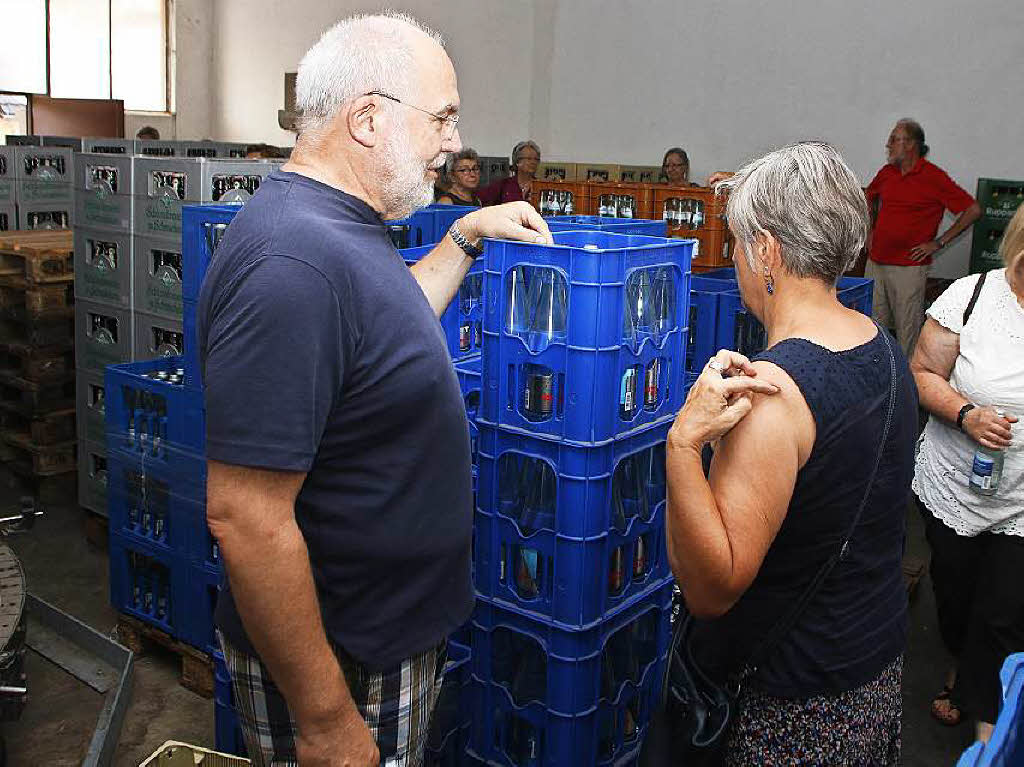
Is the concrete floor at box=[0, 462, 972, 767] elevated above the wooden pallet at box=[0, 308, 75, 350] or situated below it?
below

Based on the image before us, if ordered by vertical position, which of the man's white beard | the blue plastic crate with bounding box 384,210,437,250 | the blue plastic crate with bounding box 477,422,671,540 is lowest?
the blue plastic crate with bounding box 477,422,671,540

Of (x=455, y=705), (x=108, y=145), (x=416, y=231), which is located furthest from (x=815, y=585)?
(x=108, y=145)

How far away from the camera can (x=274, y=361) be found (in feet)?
4.60

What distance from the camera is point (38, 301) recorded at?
5449 mm

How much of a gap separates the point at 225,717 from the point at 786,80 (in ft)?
28.2

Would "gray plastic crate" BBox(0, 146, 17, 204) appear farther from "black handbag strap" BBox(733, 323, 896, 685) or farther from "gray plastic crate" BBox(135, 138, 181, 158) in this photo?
"black handbag strap" BBox(733, 323, 896, 685)

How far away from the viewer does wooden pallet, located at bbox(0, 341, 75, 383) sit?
554 centimetres

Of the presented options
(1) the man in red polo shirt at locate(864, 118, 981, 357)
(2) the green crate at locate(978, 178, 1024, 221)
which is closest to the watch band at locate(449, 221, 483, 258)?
(1) the man in red polo shirt at locate(864, 118, 981, 357)

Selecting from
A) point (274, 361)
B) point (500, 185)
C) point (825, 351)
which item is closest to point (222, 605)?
point (274, 361)

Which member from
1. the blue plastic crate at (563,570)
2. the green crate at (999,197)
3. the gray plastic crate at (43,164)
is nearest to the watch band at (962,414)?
the blue plastic crate at (563,570)

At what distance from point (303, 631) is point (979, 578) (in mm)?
2506

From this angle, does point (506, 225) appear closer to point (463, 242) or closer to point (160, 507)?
Answer: point (463, 242)

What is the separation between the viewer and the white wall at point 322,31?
39.5ft

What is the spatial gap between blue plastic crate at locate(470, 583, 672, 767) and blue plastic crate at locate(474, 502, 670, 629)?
74mm
